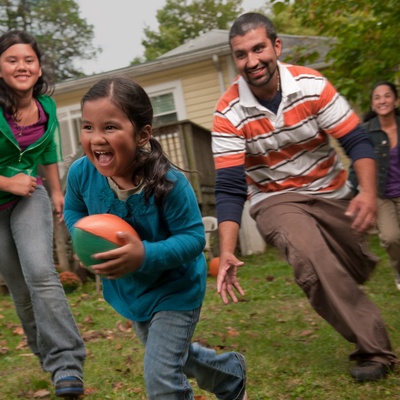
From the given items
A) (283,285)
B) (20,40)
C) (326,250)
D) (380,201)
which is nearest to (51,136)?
(20,40)

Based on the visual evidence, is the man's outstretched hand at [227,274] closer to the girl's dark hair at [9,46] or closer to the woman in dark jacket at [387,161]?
the girl's dark hair at [9,46]

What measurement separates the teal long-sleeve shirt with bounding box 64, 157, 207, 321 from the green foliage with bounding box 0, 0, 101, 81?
116 feet

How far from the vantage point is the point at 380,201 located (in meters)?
6.14

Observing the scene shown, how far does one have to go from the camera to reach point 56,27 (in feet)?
Answer: 124

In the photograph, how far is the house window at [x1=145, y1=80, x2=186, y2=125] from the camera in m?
14.1

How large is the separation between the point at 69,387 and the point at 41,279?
2.39 feet

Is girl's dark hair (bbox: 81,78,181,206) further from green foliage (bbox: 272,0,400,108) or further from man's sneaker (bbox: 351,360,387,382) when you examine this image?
green foliage (bbox: 272,0,400,108)

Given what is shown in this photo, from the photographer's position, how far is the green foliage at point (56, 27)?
35406 mm

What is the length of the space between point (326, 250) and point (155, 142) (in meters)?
1.55

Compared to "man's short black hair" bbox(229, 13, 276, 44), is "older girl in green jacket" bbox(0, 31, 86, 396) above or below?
below

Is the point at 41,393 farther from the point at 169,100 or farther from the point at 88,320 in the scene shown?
the point at 169,100

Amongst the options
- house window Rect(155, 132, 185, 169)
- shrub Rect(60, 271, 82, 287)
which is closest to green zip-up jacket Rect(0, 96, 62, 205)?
shrub Rect(60, 271, 82, 287)

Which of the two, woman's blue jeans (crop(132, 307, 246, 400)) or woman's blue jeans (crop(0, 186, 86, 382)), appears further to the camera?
woman's blue jeans (crop(0, 186, 86, 382))

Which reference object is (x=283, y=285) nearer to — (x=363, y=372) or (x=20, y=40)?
(x=363, y=372)
